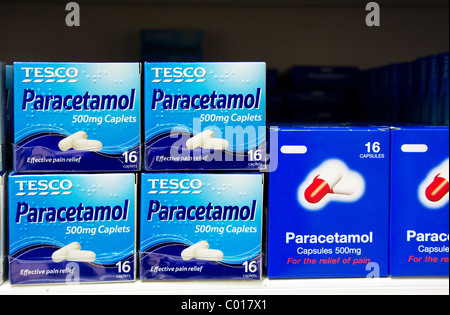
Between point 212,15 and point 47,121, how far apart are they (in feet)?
7.73

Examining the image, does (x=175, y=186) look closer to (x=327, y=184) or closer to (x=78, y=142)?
(x=78, y=142)

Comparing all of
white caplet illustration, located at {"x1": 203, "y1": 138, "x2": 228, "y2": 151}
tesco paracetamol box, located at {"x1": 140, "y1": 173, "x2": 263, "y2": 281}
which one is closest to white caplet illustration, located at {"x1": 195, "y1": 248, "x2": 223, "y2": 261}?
tesco paracetamol box, located at {"x1": 140, "y1": 173, "x2": 263, "y2": 281}

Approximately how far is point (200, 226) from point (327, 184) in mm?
351

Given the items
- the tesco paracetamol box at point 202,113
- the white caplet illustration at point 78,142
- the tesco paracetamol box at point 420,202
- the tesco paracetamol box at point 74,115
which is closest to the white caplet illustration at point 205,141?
the tesco paracetamol box at point 202,113

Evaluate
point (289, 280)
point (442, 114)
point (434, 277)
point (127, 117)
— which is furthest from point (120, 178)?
point (442, 114)

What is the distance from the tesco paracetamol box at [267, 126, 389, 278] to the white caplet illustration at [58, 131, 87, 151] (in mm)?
488

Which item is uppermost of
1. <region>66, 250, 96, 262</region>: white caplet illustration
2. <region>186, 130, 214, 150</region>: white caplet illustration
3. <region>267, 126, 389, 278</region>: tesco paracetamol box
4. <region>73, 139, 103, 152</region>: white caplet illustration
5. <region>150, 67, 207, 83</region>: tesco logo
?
<region>150, 67, 207, 83</region>: tesco logo

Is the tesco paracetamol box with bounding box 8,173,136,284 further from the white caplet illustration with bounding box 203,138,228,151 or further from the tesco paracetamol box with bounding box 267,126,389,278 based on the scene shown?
the tesco paracetamol box with bounding box 267,126,389,278

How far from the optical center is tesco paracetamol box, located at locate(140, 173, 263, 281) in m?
1.35

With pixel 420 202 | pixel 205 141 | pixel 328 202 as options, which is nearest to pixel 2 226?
pixel 205 141

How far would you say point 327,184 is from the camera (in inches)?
54.2

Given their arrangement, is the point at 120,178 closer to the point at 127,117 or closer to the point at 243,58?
the point at 127,117

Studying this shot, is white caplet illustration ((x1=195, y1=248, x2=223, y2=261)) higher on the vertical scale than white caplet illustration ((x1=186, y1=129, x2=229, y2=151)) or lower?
lower

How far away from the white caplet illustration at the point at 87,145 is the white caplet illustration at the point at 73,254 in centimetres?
24
